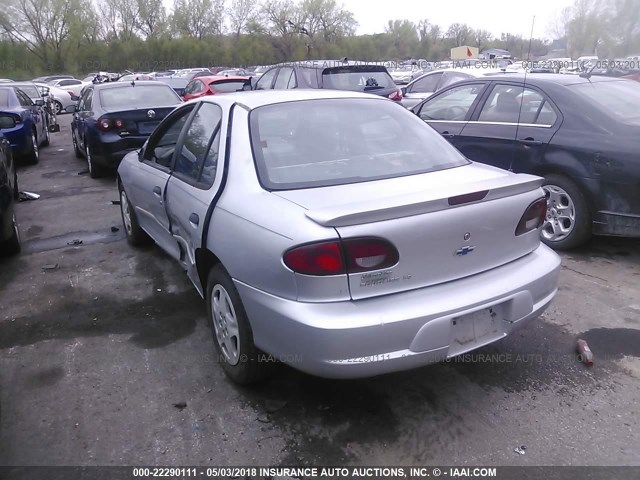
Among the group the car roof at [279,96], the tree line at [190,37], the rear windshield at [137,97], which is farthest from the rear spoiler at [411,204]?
the tree line at [190,37]

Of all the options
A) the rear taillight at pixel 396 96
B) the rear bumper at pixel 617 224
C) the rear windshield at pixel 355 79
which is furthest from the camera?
the rear taillight at pixel 396 96

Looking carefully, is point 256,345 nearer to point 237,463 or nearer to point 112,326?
point 237,463

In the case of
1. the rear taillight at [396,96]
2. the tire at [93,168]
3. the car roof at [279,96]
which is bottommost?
the tire at [93,168]

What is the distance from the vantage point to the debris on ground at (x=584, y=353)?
133 inches

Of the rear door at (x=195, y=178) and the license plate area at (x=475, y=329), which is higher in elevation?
the rear door at (x=195, y=178)

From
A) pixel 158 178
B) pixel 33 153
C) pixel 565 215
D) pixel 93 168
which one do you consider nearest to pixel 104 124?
pixel 93 168

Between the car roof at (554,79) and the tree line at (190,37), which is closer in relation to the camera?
the car roof at (554,79)

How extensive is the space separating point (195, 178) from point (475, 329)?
1.93 meters

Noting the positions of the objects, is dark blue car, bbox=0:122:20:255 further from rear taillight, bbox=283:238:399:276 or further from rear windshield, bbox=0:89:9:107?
rear windshield, bbox=0:89:9:107

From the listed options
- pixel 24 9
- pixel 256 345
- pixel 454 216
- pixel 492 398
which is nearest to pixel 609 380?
pixel 492 398

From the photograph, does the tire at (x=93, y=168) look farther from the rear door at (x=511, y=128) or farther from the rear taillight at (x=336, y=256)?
the rear taillight at (x=336, y=256)

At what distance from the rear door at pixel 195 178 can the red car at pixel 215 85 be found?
9.53 meters

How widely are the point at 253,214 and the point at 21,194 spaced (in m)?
6.79

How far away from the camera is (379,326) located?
246 cm
